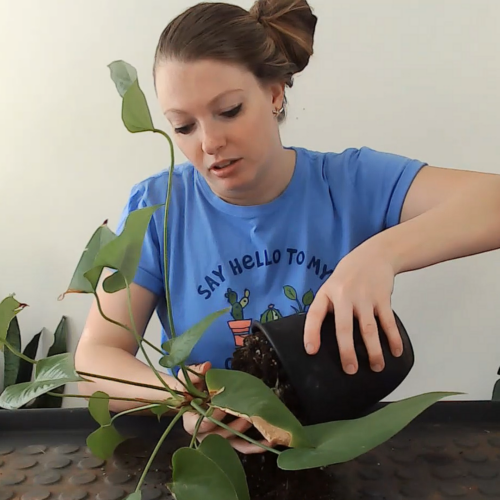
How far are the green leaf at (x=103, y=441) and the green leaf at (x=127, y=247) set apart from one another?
0.44ft

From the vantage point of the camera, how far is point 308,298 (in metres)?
0.73

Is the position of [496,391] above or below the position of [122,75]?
below

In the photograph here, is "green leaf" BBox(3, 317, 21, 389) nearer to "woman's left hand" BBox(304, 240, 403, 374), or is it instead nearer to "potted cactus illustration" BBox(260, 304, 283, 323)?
"potted cactus illustration" BBox(260, 304, 283, 323)

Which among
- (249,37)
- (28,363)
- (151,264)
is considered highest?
(249,37)

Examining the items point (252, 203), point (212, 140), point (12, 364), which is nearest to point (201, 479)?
point (212, 140)

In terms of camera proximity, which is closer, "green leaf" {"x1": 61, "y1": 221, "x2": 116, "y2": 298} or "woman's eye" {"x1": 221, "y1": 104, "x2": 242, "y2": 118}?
"green leaf" {"x1": 61, "y1": 221, "x2": 116, "y2": 298}

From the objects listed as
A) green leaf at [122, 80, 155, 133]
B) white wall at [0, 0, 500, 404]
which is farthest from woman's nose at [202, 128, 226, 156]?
white wall at [0, 0, 500, 404]

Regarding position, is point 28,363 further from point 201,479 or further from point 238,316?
point 201,479

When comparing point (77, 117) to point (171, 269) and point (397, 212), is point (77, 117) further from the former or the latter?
point (397, 212)

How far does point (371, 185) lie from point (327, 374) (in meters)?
0.42

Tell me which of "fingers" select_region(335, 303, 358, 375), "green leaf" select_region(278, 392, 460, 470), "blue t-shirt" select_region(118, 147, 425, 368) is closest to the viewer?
"green leaf" select_region(278, 392, 460, 470)

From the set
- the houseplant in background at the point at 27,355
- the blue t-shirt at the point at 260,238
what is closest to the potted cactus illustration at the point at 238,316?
the blue t-shirt at the point at 260,238

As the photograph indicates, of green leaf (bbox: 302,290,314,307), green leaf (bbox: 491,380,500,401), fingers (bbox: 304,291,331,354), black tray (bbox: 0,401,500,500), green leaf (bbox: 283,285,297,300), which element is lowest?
green leaf (bbox: 491,380,500,401)

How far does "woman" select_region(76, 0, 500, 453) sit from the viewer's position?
2.02ft
